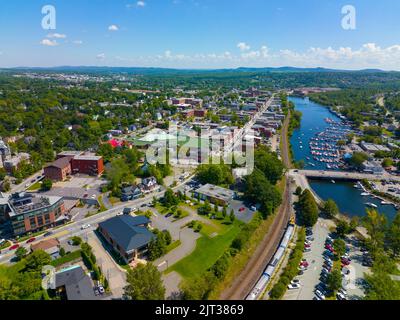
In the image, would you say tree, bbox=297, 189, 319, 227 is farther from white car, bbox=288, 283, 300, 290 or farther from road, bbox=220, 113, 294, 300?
white car, bbox=288, 283, 300, 290

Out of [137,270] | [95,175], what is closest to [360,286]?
[137,270]

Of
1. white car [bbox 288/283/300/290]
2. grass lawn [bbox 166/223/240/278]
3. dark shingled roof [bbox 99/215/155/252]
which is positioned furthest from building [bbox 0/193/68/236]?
white car [bbox 288/283/300/290]

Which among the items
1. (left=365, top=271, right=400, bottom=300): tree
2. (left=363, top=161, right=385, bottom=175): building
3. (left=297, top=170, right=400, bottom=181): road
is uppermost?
(left=363, top=161, right=385, bottom=175): building

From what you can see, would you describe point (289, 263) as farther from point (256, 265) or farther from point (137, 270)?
point (137, 270)

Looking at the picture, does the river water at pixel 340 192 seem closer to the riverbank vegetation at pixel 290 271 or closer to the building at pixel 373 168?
the building at pixel 373 168

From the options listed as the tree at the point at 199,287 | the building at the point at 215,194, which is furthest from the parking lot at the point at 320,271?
the building at the point at 215,194

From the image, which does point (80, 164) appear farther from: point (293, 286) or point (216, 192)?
point (293, 286)

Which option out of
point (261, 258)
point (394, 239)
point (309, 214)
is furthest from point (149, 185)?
point (394, 239)
